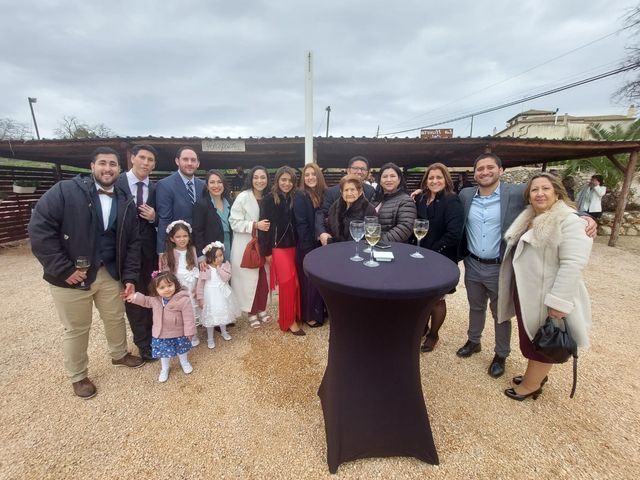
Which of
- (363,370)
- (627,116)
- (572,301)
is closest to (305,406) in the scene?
(363,370)

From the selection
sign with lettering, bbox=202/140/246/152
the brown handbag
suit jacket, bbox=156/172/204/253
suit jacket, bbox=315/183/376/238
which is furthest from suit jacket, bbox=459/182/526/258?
sign with lettering, bbox=202/140/246/152

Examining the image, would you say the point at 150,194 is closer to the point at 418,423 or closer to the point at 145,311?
the point at 145,311

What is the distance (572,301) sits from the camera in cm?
174

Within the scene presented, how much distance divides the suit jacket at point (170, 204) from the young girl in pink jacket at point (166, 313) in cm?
47

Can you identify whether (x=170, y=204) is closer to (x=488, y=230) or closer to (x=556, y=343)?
(x=488, y=230)

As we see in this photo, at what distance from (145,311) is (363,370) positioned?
2.26 m

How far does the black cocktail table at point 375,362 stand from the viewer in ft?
4.88

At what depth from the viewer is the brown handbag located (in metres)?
3.04

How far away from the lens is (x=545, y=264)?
1857 mm

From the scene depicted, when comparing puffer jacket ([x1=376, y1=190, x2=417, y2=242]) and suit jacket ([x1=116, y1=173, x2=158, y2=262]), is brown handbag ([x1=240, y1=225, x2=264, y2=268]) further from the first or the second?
puffer jacket ([x1=376, y1=190, x2=417, y2=242])

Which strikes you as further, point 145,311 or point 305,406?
point 145,311

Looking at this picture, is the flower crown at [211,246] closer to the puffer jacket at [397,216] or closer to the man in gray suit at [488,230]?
the puffer jacket at [397,216]

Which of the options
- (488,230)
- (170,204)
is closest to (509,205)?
(488,230)

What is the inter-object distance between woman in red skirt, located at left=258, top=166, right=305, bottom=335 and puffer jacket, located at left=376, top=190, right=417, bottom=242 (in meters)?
1.03
